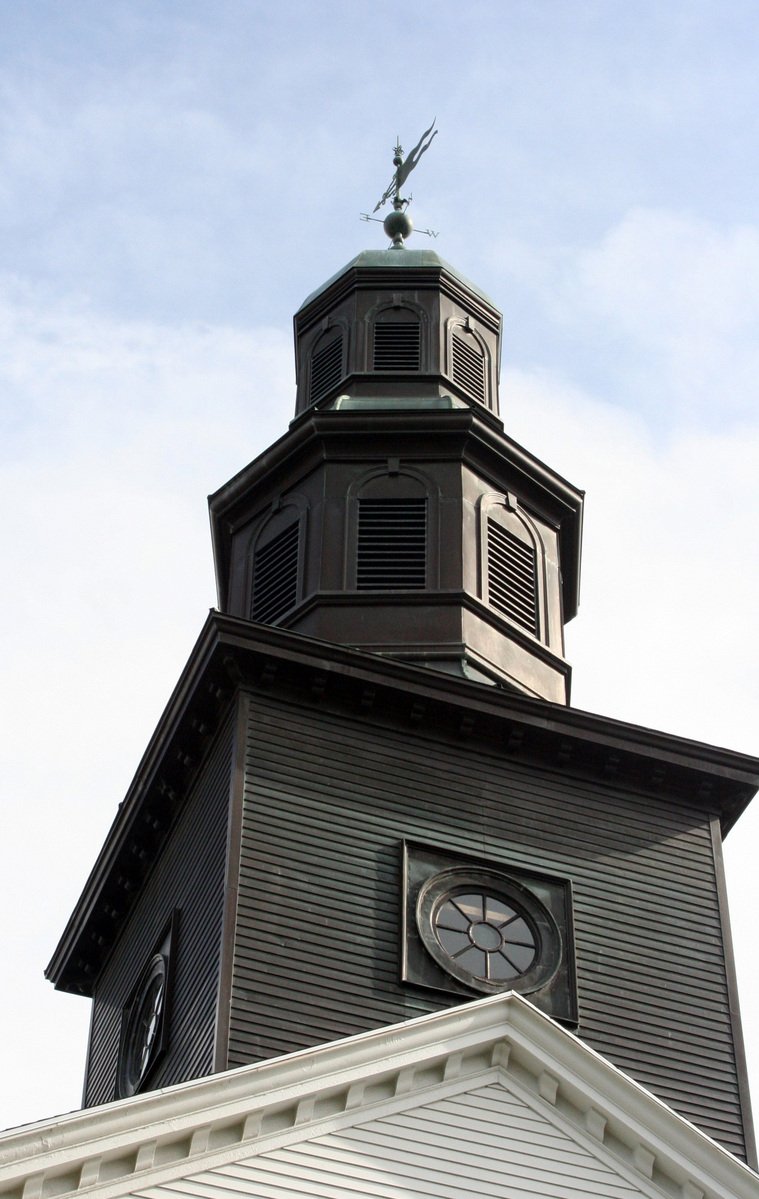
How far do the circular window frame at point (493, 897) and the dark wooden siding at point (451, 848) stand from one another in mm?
254

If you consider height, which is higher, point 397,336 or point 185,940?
point 397,336

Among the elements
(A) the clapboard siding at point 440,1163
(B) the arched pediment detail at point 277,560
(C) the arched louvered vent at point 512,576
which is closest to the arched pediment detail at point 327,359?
(B) the arched pediment detail at point 277,560

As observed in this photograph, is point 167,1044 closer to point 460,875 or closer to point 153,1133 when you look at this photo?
point 460,875

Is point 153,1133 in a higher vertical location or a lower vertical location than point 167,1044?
lower

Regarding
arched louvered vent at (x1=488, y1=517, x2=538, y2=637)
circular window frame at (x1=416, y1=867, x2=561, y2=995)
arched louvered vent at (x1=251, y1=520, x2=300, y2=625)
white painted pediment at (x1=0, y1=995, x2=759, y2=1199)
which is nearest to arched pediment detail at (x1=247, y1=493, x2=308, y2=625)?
arched louvered vent at (x1=251, y1=520, x2=300, y2=625)

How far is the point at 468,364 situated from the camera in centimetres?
2709

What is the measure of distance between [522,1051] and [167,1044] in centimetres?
477

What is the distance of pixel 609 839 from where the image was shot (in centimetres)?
2128

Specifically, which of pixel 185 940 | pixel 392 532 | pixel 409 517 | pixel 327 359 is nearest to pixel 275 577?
pixel 392 532

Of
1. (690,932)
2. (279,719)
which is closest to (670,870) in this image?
(690,932)

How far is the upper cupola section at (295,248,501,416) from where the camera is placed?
2611 centimetres

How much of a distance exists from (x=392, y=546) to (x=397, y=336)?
440 cm

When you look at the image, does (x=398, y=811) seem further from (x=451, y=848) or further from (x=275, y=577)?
(x=275, y=577)

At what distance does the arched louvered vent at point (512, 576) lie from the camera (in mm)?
23828
